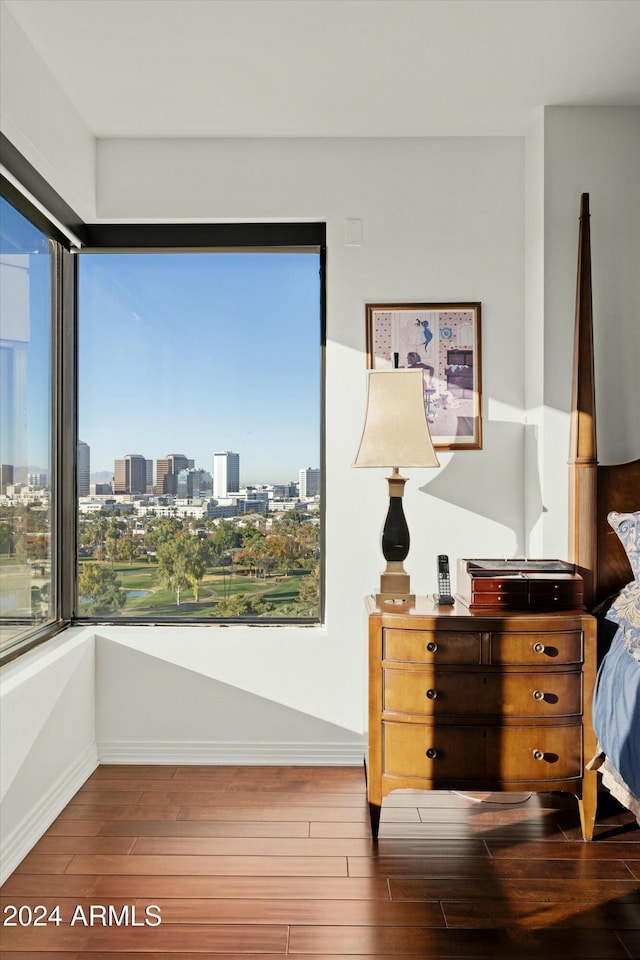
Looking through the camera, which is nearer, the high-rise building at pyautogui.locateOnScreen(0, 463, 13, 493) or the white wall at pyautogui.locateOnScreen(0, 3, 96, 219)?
the white wall at pyautogui.locateOnScreen(0, 3, 96, 219)

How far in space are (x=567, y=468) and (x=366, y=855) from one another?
1.64 m

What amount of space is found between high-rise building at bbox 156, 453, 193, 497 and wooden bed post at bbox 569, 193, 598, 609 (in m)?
1.69

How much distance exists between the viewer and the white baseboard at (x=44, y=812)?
7.79ft

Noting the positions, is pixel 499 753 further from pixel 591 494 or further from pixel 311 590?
pixel 311 590

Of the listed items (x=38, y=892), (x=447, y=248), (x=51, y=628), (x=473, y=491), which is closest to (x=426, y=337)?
(x=447, y=248)

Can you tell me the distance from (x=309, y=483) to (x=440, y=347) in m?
0.85

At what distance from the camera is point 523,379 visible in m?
3.28

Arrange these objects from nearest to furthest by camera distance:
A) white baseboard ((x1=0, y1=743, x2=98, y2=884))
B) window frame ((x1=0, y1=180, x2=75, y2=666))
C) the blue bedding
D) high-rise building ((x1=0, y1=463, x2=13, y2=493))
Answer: the blue bedding → white baseboard ((x1=0, y1=743, x2=98, y2=884)) → high-rise building ((x1=0, y1=463, x2=13, y2=493)) → window frame ((x1=0, y1=180, x2=75, y2=666))

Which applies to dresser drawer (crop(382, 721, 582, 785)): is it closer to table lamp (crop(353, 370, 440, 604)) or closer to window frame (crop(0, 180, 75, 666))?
table lamp (crop(353, 370, 440, 604))

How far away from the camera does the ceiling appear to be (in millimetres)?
2418

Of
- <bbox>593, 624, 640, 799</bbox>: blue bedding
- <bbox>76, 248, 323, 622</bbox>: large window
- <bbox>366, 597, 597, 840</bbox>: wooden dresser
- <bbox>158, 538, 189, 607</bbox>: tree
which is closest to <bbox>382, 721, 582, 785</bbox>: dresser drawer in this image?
<bbox>366, 597, 597, 840</bbox>: wooden dresser

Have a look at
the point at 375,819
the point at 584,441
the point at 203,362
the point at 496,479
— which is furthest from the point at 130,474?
the point at 584,441

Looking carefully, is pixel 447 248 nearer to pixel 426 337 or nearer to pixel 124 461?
pixel 426 337

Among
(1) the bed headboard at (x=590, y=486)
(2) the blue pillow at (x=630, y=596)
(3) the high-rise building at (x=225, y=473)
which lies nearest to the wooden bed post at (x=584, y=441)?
(1) the bed headboard at (x=590, y=486)
